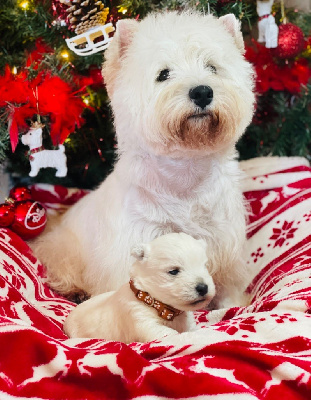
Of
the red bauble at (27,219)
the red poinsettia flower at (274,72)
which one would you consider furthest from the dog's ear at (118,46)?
the red poinsettia flower at (274,72)

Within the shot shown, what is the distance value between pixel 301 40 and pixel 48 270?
4.30ft

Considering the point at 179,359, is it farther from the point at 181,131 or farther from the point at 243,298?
the point at 243,298

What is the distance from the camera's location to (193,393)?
0.96 m

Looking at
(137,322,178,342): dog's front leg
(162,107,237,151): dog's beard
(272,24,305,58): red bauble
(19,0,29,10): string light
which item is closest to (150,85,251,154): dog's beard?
(162,107,237,151): dog's beard

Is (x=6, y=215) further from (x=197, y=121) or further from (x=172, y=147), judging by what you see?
(x=197, y=121)

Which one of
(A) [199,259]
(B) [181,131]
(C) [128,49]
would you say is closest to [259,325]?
(A) [199,259]

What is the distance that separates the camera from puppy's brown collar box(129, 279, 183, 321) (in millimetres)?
1277

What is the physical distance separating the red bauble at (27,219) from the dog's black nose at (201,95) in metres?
0.92

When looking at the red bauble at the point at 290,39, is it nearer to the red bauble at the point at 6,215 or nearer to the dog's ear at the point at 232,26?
the dog's ear at the point at 232,26

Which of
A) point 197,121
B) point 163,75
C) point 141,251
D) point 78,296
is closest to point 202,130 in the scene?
point 197,121

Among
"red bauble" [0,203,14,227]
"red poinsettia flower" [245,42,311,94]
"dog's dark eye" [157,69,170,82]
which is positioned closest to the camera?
"dog's dark eye" [157,69,170,82]

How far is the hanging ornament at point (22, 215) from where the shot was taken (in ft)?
6.45

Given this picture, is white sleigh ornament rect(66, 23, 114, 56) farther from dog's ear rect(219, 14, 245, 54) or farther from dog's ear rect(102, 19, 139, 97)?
dog's ear rect(219, 14, 245, 54)

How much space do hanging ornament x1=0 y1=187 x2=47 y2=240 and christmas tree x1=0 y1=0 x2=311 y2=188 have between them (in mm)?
169
